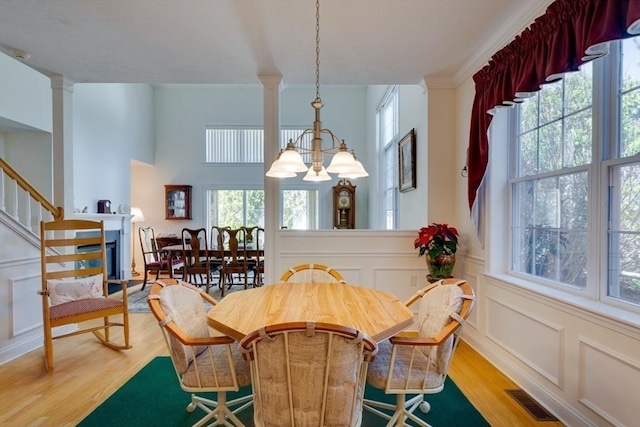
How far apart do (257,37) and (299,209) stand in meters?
4.79

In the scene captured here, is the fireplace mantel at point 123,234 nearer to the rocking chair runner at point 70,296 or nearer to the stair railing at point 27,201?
the stair railing at point 27,201

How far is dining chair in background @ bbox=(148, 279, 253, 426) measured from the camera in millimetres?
1521

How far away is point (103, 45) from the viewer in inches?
106

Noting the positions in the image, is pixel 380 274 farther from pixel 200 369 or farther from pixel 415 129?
pixel 200 369

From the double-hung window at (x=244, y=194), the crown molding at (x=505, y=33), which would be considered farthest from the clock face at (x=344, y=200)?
the crown molding at (x=505, y=33)

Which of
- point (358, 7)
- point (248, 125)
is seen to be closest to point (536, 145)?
point (358, 7)

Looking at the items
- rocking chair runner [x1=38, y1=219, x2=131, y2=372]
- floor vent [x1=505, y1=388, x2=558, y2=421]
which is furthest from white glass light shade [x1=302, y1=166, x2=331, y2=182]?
rocking chair runner [x1=38, y1=219, x2=131, y2=372]

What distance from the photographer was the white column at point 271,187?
3.30 m

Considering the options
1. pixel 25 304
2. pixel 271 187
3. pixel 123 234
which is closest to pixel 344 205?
pixel 271 187

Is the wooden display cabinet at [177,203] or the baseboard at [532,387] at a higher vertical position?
the wooden display cabinet at [177,203]

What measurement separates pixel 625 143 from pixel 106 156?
6.89 metres

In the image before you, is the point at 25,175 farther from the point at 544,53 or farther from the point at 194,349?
the point at 544,53

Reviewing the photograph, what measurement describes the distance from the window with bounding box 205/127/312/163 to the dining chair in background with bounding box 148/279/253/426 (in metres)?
5.57

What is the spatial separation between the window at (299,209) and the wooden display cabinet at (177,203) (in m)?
2.09
